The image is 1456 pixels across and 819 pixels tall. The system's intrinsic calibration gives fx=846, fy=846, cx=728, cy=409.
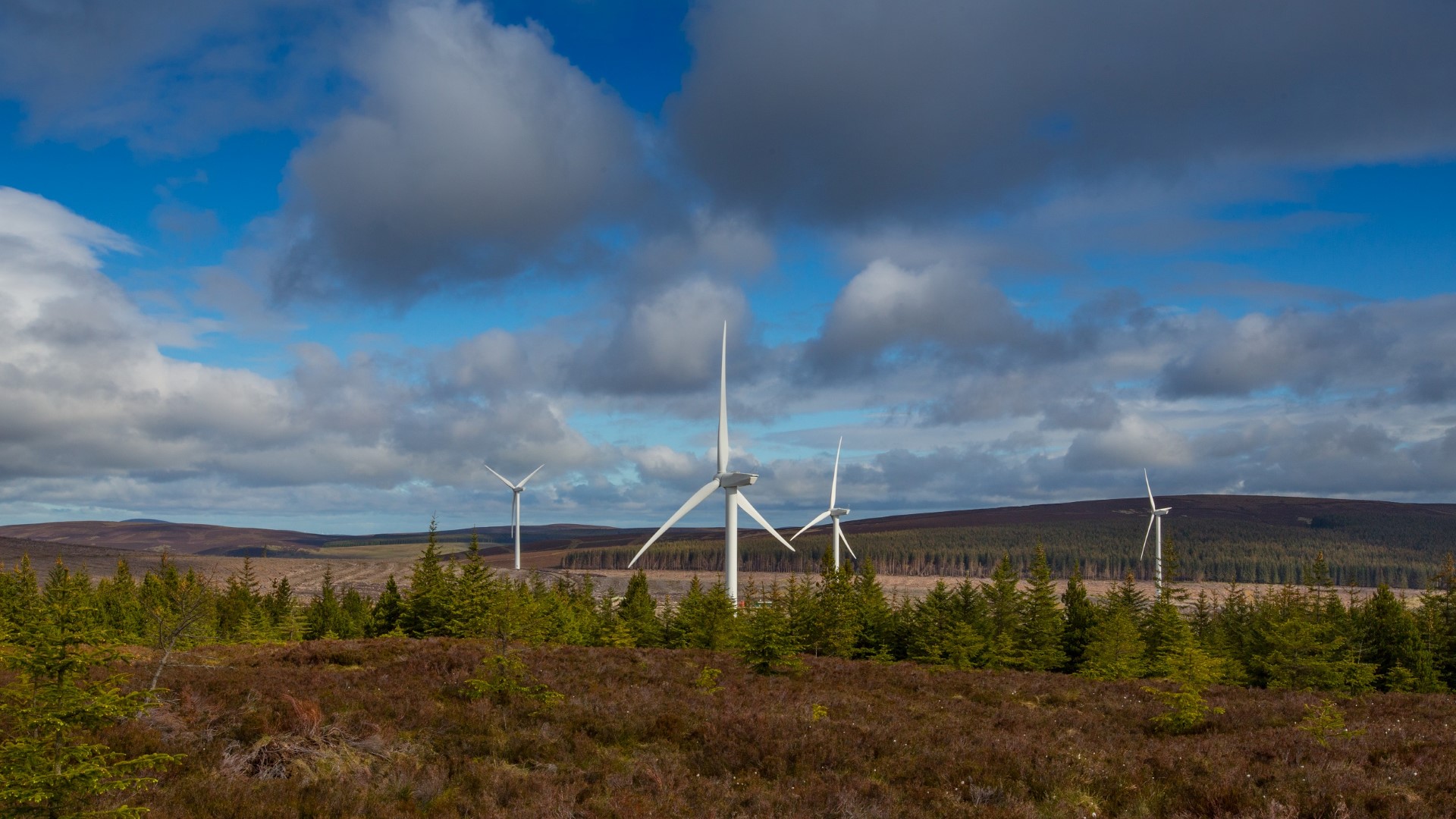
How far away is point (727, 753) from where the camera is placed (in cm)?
1789

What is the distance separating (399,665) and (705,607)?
27.9 metres

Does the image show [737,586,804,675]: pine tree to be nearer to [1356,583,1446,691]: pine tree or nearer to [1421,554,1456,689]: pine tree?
[1356,583,1446,691]: pine tree

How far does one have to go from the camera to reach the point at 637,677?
2838 centimetres

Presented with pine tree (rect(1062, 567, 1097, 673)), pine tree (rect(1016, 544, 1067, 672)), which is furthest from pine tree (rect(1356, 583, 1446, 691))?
pine tree (rect(1016, 544, 1067, 672))

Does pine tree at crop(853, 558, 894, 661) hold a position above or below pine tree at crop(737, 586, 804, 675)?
below

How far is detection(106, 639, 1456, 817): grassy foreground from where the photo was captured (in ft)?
46.6

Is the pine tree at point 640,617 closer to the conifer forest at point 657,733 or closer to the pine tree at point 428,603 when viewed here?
the pine tree at point 428,603

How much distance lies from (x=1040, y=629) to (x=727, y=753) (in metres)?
39.3

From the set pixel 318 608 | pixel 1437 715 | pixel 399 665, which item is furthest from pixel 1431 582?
pixel 318 608

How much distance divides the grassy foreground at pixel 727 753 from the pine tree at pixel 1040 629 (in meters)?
23.4

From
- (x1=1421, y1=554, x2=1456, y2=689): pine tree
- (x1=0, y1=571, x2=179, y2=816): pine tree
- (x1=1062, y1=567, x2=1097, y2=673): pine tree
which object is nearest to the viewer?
(x1=0, y1=571, x2=179, y2=816): pine tree

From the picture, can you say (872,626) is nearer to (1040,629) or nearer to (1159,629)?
(1040,629)

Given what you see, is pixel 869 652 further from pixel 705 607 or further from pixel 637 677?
pixel 637 677

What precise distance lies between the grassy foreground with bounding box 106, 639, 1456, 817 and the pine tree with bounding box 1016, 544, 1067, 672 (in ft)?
76.7
